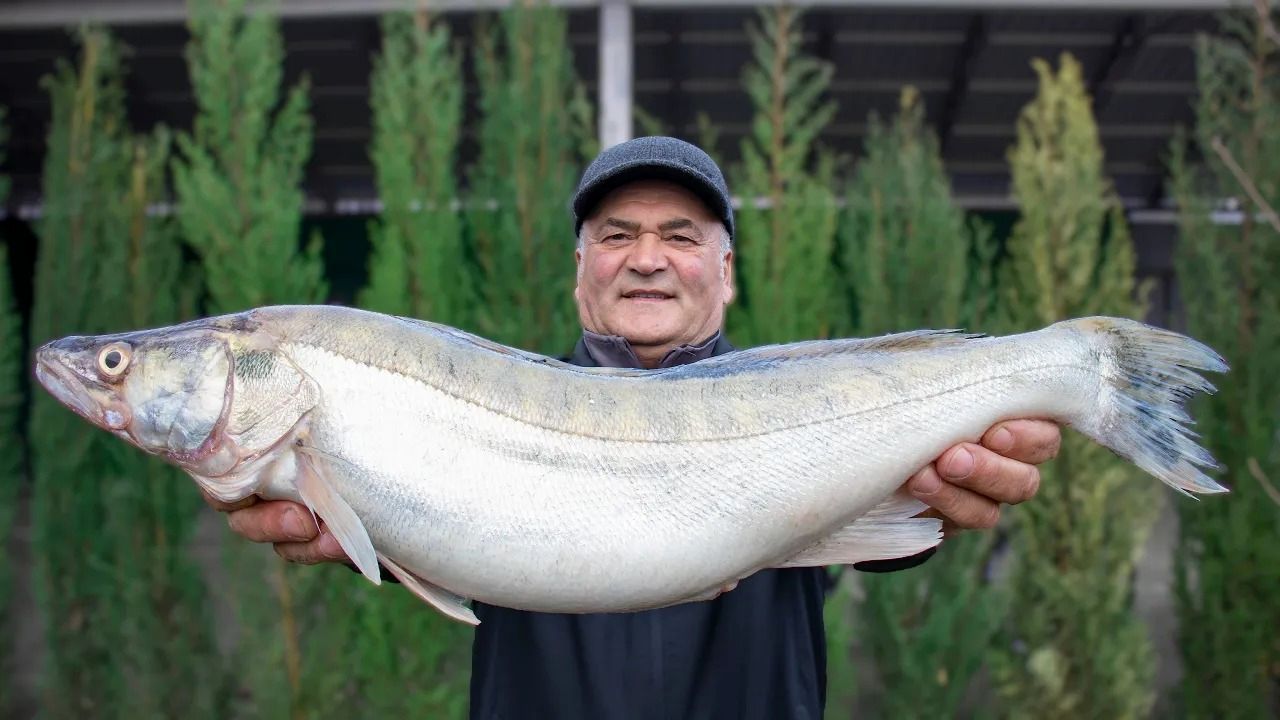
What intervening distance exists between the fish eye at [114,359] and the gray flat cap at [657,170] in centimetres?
112

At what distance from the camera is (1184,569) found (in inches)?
211

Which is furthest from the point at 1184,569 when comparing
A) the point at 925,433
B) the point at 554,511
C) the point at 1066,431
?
the point at 554,511

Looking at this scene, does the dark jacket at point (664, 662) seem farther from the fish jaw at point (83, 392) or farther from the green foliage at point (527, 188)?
the green foliage at point (527, 188)

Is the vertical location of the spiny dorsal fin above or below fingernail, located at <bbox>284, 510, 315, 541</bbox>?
above

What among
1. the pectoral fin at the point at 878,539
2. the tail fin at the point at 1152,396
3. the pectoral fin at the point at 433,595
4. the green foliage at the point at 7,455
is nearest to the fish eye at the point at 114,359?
the pectoral fin at the point at 433,595

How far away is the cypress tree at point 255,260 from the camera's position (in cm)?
484

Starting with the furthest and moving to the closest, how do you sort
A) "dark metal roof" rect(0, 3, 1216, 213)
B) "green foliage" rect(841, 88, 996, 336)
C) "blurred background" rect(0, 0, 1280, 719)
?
"dark metal roof" rect(0, 3, 1216, 213)
"green foliage" rect(841, 88, 996, 336)
"blurred background" rect(0, 0, 1280, 719)

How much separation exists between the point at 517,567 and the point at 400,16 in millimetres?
4359

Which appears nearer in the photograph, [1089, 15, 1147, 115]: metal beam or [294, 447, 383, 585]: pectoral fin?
[294, 447, 383, 585]: pectoral fin

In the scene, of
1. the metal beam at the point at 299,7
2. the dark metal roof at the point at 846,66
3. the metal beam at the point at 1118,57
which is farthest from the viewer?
the metal beam at the point at 1118,57

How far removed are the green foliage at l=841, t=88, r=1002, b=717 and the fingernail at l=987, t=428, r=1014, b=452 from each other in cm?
294

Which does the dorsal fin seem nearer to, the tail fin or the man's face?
the tail fin

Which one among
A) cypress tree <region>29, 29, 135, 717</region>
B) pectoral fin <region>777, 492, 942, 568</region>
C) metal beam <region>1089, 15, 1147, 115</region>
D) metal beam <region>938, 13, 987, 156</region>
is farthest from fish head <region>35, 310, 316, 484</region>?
metal beam <region>1089, 15, 1147, 115</region>

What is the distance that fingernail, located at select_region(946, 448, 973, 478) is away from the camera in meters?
2.17
